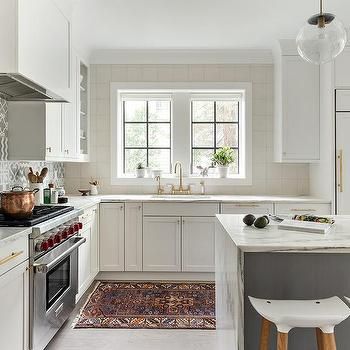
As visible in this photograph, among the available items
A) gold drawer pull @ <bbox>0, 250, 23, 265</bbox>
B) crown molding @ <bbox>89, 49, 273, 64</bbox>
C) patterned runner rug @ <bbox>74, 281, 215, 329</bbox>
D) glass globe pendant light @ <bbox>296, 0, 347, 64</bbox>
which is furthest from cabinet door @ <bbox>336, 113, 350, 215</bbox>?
gold drawer pull @ <bbox>0, 250, 23, 265</bbox>

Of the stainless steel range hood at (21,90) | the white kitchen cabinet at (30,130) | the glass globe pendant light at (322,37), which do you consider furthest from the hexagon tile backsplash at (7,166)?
the glass globe pendant light at (322,37)

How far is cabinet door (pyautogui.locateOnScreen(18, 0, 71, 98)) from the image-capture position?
2146 mm

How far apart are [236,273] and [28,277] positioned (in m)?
1.21

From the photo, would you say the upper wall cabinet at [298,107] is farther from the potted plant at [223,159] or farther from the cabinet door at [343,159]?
the potted plant at [223,159]

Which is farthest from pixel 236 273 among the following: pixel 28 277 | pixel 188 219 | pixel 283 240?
pixel 188 219

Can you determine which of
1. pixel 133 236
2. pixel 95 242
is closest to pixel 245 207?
pixel 133 236

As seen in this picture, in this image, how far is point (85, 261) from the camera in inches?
134

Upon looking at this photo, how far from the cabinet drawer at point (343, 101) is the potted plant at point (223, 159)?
130 centimetres

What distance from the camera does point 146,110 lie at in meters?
4.66

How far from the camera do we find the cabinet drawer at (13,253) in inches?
69.4

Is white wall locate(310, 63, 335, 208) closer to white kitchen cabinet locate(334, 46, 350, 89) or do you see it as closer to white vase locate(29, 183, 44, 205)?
white kitchen cabinet locate(334, 46, 350, 89)

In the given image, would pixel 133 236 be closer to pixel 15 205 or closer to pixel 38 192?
pixel 38 192

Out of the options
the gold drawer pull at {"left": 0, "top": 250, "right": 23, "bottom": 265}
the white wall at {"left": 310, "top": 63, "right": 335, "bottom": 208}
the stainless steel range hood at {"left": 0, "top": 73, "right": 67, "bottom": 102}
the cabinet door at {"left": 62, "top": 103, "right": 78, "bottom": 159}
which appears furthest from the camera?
the white wall at {"left": 310, "top": 63, "right": 335, "bottom": 208}

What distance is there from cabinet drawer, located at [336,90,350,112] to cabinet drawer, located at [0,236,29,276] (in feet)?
10.5
